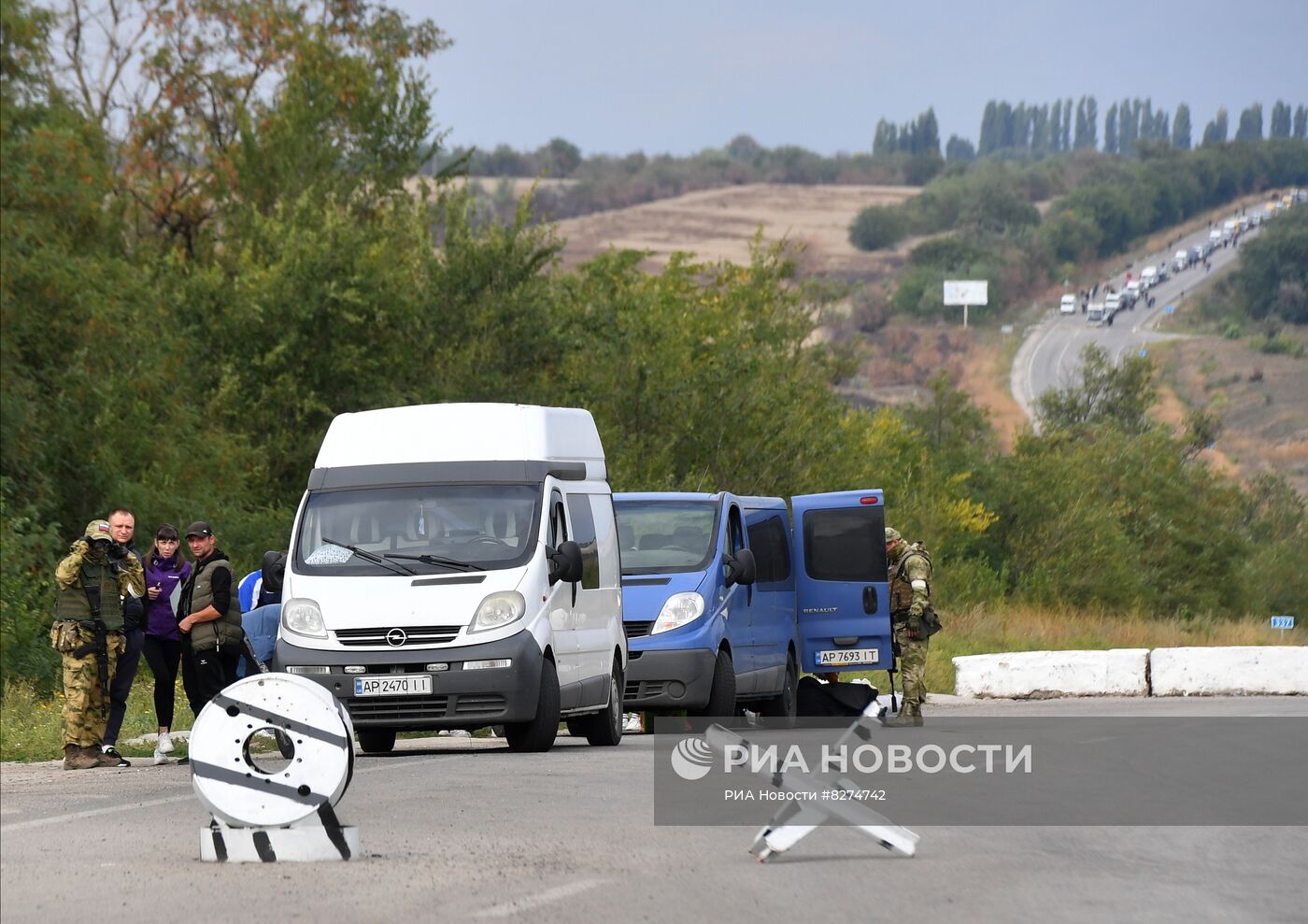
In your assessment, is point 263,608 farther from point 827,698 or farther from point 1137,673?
point 1137,673

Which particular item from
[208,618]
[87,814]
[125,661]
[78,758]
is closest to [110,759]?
[78,758]

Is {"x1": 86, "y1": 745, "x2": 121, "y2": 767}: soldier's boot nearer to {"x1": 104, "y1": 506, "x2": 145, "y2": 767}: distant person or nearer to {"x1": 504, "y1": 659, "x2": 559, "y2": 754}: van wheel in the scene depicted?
{"x1": 104, "y1": 506, "x2": 145, "y2": 767}: distant person

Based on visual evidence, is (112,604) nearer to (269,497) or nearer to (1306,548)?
(269,497)

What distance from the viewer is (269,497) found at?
3847cm

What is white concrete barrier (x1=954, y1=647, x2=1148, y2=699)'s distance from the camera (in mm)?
27188

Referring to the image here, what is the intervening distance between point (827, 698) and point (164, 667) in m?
7.38

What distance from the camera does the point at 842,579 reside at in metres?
20.5

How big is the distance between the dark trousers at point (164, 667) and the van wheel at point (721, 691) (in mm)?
4916

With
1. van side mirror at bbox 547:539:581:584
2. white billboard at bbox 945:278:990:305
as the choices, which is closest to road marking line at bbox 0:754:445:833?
van side mirror at bbox 547:539:581:584

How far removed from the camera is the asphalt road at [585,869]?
7.94m

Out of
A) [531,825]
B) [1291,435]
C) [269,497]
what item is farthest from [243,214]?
[1291,435]

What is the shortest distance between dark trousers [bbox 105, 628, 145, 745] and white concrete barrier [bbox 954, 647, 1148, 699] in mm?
14785

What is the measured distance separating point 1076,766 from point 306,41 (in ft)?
126

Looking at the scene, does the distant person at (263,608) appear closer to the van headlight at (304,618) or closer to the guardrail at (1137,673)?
the van headlight at (304,618)
